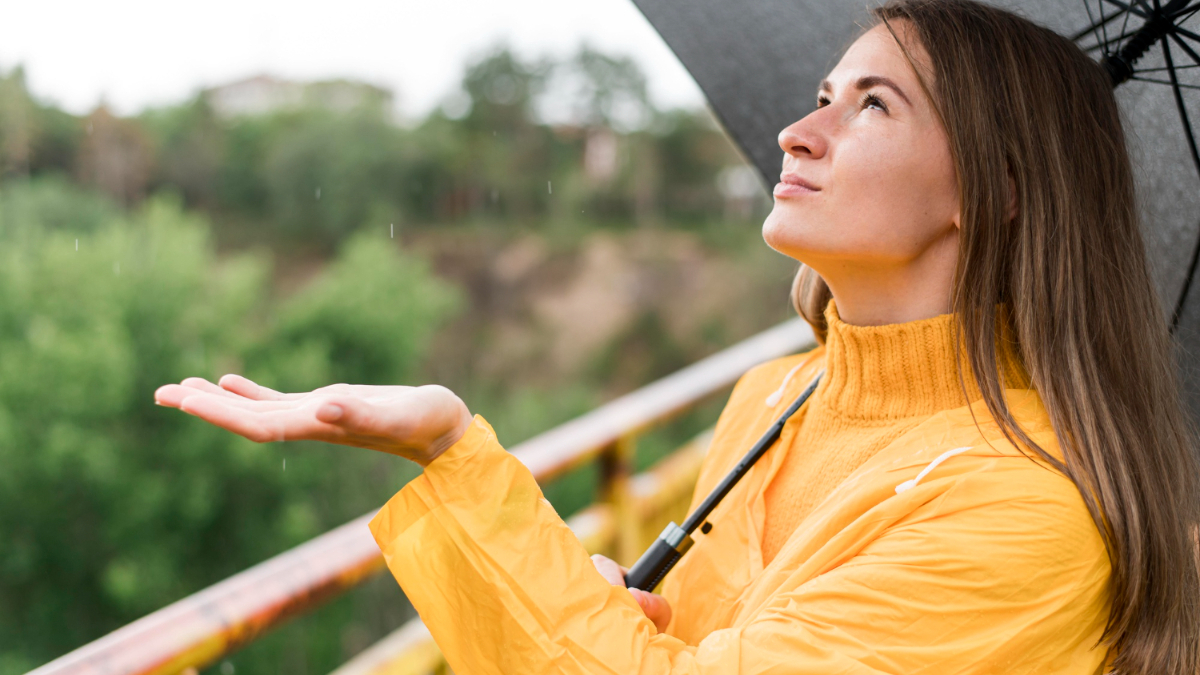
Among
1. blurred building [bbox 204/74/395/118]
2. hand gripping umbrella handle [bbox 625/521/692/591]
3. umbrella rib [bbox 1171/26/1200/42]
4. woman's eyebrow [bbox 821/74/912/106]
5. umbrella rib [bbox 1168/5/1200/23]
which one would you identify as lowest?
hand gripping umbrella handle [bbox 625/521/692/591]

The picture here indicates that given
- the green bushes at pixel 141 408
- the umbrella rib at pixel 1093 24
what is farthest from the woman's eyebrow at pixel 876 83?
the green bushes at pixel 141 408

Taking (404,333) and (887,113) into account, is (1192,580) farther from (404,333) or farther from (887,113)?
(404,333)

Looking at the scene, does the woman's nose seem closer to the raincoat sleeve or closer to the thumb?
the raincoat sleeve

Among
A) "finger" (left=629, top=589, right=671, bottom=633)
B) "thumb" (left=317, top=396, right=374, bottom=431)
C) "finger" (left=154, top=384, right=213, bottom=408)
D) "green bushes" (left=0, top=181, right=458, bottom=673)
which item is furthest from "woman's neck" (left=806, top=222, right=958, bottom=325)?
"green bushes" (left=0, top=181, right=458, bottom=673)

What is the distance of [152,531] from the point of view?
785 inches

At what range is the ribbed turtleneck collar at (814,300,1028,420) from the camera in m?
1.01

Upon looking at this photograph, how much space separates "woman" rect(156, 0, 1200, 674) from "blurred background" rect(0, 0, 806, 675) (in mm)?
19025

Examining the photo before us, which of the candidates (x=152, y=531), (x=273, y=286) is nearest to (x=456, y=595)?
(x=152, y=531)

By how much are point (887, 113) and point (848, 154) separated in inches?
2.5

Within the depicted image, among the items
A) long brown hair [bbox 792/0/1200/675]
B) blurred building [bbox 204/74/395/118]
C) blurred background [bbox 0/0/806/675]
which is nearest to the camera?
long brown hair [bbox 792/0/1200/675]

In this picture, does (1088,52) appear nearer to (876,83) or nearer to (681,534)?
(876,83)

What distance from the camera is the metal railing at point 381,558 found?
3.07ft

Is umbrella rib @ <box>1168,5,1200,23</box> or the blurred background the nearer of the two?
umbrella rib @ <box>1168,5,1200,23</box>

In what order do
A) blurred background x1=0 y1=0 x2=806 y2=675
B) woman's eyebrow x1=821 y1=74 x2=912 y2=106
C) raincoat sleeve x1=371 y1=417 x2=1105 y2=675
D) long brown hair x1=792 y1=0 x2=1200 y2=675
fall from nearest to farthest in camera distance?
1. raincoat sleeve x1=371 y1=417 x2=1105 y2=675
2. long brown hair x1=792 y1=0 x2=1200 y2=675
3. woman's eyebrow x1=821 y1=74 x2=912 y2=106
4. blurred background x1=0 y1=0 x2=806 y2=675
